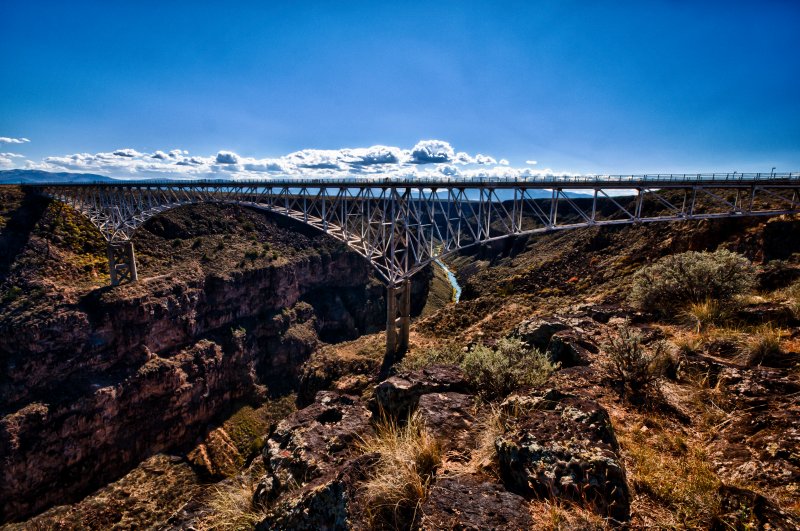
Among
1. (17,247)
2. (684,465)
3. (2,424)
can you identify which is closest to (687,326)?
(684,465)

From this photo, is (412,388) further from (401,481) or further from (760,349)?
(760,349)

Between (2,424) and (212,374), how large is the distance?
1726 cm

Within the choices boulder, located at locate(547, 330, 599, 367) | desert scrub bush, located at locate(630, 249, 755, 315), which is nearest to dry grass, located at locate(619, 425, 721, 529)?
boulder, located at locate(547, 330, 599, 367)

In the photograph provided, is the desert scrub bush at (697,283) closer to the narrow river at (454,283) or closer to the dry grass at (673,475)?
the dry grass at (673,475)

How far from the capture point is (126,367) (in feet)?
121

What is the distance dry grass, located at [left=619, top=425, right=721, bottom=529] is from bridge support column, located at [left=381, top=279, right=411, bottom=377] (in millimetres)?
19830

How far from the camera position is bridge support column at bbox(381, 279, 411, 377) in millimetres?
24375

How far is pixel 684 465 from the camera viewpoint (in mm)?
3625

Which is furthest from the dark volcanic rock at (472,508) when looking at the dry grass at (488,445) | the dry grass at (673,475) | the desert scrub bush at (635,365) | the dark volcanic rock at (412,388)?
the desert scrub bush at (635,365)

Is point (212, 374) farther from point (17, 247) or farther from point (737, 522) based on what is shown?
point (737, 522)

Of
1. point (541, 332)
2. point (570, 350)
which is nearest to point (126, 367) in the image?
point (541, 332)

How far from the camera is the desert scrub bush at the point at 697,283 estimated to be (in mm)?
8656

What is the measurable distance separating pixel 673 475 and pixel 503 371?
2.51 metres

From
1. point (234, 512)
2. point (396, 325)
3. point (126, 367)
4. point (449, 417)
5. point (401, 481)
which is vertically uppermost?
point (401, 481)
